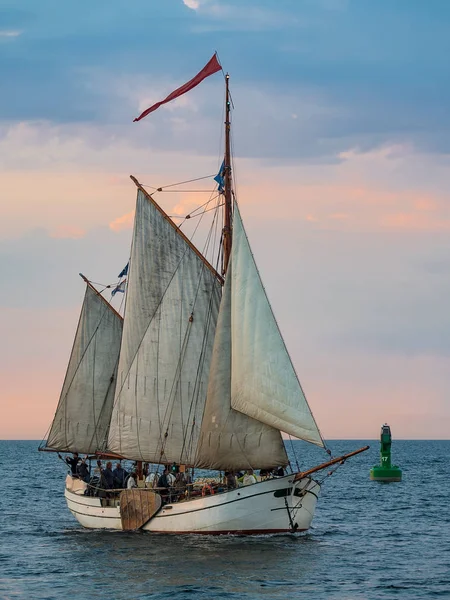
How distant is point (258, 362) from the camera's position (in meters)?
52.1

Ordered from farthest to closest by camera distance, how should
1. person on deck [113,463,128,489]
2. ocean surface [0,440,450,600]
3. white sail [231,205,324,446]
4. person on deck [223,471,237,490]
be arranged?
person on deck [113,463,128,489]
person on deck [223,471,237,490]
white sail [231,205,324,446]
ocean surface [0,440,450,600]

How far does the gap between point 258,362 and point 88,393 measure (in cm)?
1860

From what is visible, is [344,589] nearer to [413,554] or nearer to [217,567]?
[217,567]

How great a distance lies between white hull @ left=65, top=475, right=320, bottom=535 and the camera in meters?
51.8

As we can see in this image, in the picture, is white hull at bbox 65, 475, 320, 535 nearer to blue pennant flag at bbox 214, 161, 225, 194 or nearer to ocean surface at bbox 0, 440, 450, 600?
ocean surface at bbox 0, 440, 450, 600

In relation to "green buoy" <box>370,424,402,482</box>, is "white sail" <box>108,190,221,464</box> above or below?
above

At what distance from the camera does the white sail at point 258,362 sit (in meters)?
51.6

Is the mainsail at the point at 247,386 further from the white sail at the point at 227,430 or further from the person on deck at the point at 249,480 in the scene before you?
the person on deck at the point at 249,480

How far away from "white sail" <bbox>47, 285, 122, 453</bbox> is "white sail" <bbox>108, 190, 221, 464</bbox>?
25.9ft

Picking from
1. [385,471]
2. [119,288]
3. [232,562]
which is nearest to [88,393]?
[119,288]

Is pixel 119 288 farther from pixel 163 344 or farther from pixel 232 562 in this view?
pixel 232 562

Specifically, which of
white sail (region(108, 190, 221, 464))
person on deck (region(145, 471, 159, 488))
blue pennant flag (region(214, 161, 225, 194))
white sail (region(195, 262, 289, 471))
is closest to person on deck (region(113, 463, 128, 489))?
white sail (region(108, 190, 221, 464))

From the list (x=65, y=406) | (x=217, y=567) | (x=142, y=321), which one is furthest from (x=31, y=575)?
(x=65, y=406)

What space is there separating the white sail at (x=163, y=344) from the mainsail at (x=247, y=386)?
4796mm
